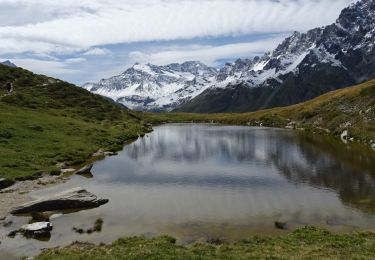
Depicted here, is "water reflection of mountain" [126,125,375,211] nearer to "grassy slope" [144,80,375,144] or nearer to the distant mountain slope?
the distant mountain slope

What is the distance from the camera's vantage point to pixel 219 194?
58344 millimetres

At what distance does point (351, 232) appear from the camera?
4050 centimetres

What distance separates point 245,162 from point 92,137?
→ 42622mm

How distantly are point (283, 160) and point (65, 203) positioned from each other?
50.2m

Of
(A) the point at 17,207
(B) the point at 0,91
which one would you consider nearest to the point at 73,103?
(B) the point at 0,91

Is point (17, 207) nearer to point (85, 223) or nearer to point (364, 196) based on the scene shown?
point (85, 223)

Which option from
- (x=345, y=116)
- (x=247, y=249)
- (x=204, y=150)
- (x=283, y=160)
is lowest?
(x=247, y=249)

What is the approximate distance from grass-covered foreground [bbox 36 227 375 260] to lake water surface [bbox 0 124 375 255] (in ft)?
10.4

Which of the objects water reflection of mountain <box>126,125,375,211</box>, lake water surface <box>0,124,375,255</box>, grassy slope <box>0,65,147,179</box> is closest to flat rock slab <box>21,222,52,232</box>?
lake water surface <box>0,124,375,255</box>

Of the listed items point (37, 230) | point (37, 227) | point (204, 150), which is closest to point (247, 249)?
point (37, 230)

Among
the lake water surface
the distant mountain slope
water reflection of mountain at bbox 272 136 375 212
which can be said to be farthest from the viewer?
the distant mountain slope

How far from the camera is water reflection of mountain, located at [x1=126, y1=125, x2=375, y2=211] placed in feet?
210

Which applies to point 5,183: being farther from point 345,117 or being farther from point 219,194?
point 345,117

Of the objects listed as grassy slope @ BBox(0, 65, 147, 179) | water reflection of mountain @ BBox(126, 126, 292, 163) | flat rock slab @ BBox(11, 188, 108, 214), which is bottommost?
flat rock slab @ BBox(11, 188, 108, 214)
